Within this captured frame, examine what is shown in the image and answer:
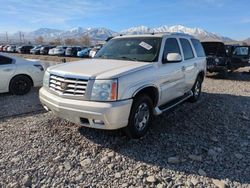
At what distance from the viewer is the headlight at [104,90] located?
3.93 m

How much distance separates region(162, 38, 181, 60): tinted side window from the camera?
17.5 feet

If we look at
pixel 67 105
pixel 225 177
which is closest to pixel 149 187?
pixel 225 177

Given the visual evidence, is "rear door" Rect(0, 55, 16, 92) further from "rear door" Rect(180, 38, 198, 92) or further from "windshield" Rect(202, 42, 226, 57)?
"windshield" Rect(202, 42, 226, 57)

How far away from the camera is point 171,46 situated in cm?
563

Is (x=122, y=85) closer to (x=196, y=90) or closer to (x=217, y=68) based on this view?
(x=196, y=90)

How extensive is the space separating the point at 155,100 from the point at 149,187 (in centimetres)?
193

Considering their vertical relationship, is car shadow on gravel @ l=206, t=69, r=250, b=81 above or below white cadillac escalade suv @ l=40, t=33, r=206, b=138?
below

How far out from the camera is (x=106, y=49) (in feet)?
19.3

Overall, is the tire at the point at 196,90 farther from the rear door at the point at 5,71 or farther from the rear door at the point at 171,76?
the rear door at the point at 5,71

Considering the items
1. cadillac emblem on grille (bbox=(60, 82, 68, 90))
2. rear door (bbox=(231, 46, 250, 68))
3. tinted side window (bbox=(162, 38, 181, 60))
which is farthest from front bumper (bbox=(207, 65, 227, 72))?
cadillac emblem on grille (bbox=(60, 82, 68, 90))

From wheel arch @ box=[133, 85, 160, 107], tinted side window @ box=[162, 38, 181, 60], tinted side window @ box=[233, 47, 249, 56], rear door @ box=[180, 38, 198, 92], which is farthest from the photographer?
tinted side window @ box=[233, 47, 249, 56]

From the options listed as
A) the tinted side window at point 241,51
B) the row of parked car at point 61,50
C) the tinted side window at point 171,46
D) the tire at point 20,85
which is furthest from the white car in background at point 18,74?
the row of parked car at point 61,50

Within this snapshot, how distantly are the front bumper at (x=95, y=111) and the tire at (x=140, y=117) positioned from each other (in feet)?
0.58

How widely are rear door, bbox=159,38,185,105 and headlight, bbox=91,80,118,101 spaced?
1.30m
